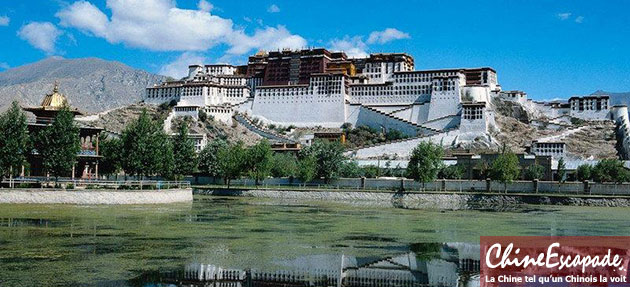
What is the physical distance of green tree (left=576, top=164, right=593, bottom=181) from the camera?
67.2 meters

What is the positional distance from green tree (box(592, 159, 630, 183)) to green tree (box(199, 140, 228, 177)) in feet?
129

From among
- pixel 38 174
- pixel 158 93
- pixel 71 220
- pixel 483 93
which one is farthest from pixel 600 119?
pixel 71 220

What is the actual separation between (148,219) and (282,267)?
1374 centimetres

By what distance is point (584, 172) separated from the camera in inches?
2662

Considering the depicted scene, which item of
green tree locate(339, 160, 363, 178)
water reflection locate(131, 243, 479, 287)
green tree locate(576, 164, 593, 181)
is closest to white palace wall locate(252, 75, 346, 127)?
green tree locate(339, 160, 363, 178)

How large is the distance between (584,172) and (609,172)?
3.00 m

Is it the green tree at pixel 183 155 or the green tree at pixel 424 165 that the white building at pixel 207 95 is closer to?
the green tree at pixel 183 155

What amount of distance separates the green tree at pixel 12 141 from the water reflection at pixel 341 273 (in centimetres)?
2639

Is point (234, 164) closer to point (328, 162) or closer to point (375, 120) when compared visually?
point (328, 162)

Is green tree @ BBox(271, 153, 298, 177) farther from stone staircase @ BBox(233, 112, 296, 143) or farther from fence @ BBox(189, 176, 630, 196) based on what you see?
stone staircase @ BBox(233, 112, 296, 143)

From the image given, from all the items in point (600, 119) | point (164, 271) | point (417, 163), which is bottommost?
point (164, 271)

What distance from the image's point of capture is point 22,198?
114ft

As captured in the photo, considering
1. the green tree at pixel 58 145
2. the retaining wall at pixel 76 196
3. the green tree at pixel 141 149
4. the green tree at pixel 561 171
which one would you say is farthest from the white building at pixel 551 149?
the green tree at pixel 58 145

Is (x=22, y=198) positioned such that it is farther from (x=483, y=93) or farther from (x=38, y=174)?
(x=483, y=93)
